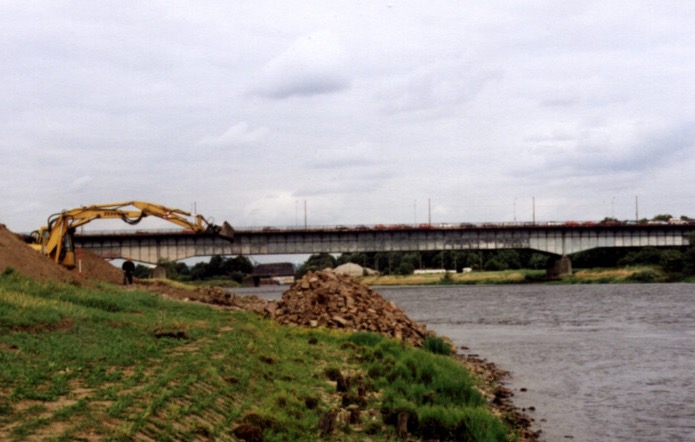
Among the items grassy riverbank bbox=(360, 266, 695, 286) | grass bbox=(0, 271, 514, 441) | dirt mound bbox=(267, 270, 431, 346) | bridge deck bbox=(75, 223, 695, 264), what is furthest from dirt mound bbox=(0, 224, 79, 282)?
grassy riverbank bbox=(360, 266, 695, 286)

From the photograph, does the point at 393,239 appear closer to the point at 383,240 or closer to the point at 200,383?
the point at 383,240

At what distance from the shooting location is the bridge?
104 m

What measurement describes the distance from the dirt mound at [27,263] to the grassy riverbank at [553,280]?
9091 centimetres

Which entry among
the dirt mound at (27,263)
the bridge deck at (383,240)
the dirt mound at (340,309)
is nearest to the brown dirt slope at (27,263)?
the dirt mound at (27,263)

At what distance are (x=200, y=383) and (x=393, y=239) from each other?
97.5 meters

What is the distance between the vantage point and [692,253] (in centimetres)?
11462

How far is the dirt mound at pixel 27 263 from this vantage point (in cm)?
3309

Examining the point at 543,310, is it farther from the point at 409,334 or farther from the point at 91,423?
the point at 91,423

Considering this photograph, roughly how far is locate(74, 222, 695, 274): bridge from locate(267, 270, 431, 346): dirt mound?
6559 cm

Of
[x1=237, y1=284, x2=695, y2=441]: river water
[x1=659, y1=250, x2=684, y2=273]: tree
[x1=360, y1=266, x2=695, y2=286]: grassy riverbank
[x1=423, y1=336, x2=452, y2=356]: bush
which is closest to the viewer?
[x1=237, y1=284, x2=695, y2=441]: river water

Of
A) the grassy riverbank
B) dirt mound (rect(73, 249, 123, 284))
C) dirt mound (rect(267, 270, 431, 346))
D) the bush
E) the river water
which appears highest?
dirt mound (rect(73, 249, 123, 284))

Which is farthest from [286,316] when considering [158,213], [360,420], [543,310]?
[543,310]

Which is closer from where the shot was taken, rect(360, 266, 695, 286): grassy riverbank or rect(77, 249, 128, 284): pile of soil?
rect(77, 249, 128, 284): pile of soil

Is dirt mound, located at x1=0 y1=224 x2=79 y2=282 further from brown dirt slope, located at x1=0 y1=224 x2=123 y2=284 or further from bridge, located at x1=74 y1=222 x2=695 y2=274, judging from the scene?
bridge, located at x1=74 y1=222 x2=695 y2=274
